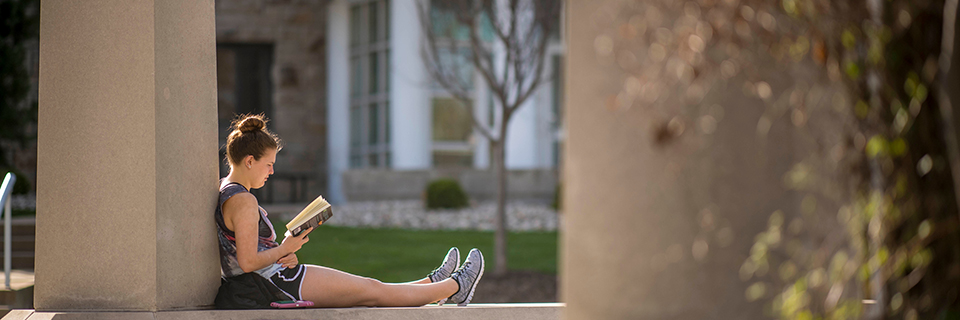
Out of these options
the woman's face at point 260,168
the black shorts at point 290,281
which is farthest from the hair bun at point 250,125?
the black shorts at point 290,281

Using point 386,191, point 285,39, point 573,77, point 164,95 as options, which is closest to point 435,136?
point 386,191

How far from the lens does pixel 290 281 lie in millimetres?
3225

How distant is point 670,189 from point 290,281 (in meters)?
1.97

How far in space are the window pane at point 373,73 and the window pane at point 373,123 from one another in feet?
1.07

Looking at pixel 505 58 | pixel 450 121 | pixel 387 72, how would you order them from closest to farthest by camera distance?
pixel 505 58 < pixel 450 121 < pixel 387 72

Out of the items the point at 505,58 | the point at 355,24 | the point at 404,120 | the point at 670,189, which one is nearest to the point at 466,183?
the point at 404,120

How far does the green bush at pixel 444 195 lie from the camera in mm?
10547

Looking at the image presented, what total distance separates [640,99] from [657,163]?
17cm

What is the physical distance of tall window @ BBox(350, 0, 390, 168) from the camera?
1291cm

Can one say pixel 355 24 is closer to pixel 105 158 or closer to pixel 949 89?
pixel 105 158

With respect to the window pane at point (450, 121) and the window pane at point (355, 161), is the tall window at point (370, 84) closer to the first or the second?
the window pane at point (355, 161)

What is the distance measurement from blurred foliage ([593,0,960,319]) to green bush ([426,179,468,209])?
8695 millimetres

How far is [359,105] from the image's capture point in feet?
44.3

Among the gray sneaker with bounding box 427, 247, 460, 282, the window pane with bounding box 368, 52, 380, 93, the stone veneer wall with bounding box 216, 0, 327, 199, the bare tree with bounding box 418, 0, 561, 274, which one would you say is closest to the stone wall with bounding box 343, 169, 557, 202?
the stone veneer wall with bounding box 216, 0, 327, 199
